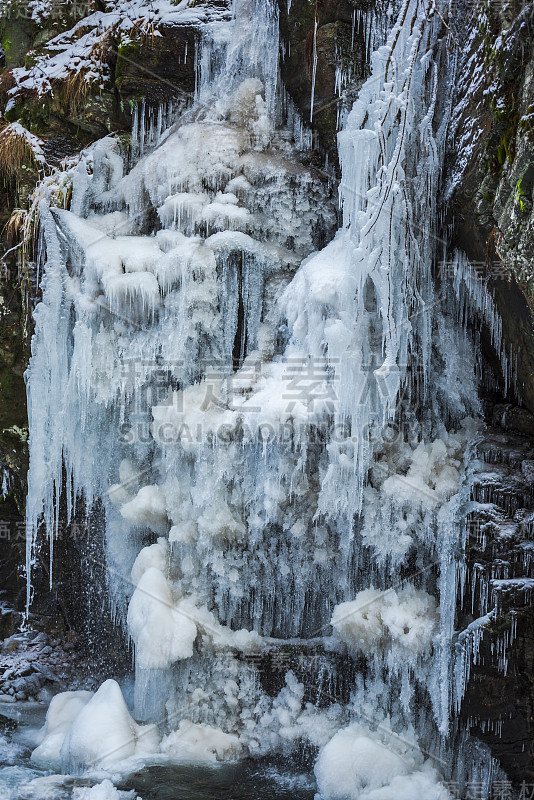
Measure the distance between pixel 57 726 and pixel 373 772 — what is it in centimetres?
294

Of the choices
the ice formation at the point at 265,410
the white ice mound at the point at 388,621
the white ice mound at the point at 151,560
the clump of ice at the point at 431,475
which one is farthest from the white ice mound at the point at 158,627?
the clump of ice at the point at 431,475

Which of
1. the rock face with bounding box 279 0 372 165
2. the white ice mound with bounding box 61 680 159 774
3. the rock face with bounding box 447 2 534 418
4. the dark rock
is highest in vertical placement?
the rock face with bounding box 279 0 372 165

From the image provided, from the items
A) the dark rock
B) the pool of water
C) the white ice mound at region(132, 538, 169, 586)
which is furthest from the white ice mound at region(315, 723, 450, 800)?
the dark rock

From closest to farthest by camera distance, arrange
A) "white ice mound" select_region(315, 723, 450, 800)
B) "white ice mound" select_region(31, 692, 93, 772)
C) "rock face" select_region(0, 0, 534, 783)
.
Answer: "rock face" select_region(0, 0, 534, 783) < "white ice mound" select_region(315, 723, 450, 800) < "white ice mound" select_region(31, 692, 93, 772)

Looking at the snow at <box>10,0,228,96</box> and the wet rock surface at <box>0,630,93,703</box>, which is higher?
the snow at <box>10,0,228,96</box>

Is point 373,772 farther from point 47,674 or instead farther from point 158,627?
point 47,674

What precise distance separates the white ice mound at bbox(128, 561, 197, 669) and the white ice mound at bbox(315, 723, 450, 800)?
1.41 m

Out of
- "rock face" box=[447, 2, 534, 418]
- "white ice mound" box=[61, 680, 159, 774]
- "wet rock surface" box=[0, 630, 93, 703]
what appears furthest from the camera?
"wet rock surface" box=[0, 630, 93, 703]

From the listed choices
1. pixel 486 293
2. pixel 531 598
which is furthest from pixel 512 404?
pixel 531 598

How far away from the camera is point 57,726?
21.9ft

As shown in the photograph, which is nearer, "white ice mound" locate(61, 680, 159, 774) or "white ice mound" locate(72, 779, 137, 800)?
"white ice mound" locate(72, 779, 137, 800)

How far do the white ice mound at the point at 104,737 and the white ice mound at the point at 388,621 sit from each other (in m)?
1.86

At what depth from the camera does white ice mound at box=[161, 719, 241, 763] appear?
6109 mm

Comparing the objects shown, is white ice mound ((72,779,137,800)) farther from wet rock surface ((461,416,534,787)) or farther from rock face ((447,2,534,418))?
rock face ((447,2,534,418))
